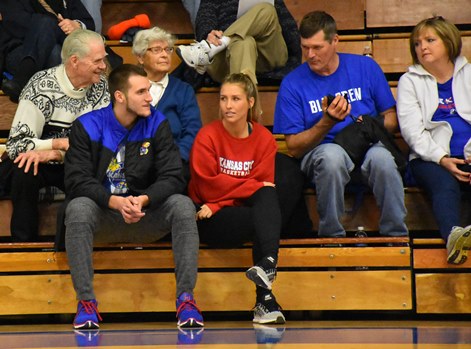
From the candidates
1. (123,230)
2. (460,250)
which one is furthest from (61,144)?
(460,250)

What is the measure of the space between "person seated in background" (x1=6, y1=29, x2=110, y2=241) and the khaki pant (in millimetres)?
672

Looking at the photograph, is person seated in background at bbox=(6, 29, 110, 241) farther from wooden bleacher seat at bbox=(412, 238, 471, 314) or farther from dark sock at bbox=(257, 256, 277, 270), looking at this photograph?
wooden bleacher seat at bbox=(412, 238, 471, 314)

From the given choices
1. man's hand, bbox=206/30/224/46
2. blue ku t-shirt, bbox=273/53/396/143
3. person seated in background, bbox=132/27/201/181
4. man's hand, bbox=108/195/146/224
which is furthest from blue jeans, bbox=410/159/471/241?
man's hand, bbox=108/195/146/224

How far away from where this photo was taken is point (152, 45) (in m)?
5.07

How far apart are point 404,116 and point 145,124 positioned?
3.99 ft

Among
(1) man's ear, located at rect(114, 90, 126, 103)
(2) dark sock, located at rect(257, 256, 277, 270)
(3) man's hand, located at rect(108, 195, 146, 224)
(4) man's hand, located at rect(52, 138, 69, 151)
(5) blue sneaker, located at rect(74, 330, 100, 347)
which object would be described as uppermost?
(1) man's ear, located at rect(114, 90, 126, 103)

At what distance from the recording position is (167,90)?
16.6 feet

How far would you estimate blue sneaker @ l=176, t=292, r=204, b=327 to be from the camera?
13.6 feet

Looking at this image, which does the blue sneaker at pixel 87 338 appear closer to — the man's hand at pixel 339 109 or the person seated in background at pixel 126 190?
the person seated in background at pixel 126 190

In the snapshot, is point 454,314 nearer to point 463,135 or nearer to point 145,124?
point 463,135

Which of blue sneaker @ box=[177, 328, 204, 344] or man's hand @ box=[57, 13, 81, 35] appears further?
man's hand @ box=[57, 13, 81, 35]

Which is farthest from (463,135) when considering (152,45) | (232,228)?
(152,45)

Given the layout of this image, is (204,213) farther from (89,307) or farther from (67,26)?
(67,26)

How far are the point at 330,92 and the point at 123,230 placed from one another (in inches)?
47.2
